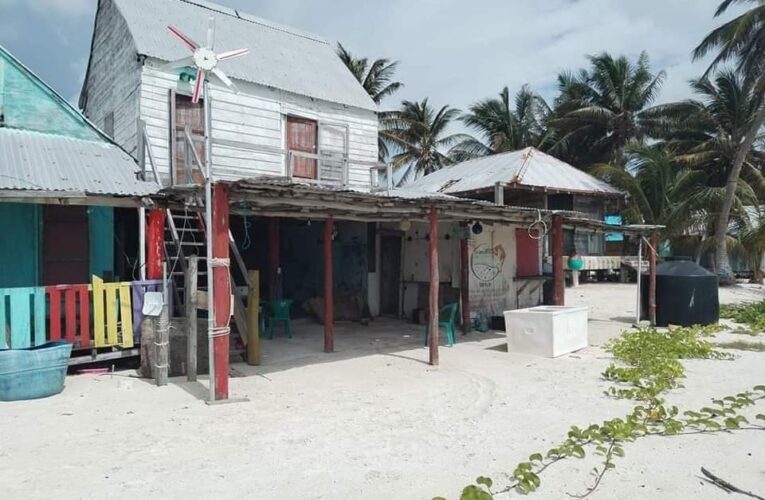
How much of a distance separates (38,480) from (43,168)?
5.73m

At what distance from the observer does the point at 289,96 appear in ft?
39.2

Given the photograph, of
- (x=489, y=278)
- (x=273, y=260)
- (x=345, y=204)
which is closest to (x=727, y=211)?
(x=489, y=278)

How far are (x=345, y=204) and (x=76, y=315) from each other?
4088 mm

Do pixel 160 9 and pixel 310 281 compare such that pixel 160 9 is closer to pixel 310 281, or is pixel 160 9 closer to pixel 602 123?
pixel 310 281

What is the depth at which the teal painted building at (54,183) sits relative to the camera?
8.02 meters

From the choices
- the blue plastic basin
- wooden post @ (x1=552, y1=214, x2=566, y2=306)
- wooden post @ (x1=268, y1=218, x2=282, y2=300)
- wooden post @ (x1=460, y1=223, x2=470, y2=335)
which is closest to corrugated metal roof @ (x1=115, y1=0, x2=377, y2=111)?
wooden post @ (x1=268, y1=218, x2=282, y2=300)

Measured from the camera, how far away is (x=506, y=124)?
1215 inches

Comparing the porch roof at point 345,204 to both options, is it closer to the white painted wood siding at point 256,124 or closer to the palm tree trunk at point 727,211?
the white painted wood siding at point 256,124

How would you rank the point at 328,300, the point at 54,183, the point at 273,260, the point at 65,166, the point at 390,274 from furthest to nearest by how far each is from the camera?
1. the point at 390,274
2. the point at 273,260
3. the point at 328,300
4. the point at 65,166
5. the point at 54,183

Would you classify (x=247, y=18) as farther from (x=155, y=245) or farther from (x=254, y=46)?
(x=155, y=245)

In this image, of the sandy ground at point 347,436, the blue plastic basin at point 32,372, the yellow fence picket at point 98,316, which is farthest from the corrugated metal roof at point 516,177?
the blue plastic basin at point 32,372

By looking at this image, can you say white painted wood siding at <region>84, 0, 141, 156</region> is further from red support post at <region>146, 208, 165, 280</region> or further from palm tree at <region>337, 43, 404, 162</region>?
palm tree at <region>337, 43, 404, 162</region>

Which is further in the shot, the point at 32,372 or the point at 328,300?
the point at 328,300

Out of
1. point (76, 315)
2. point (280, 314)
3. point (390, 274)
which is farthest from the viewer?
point (390, 274)
